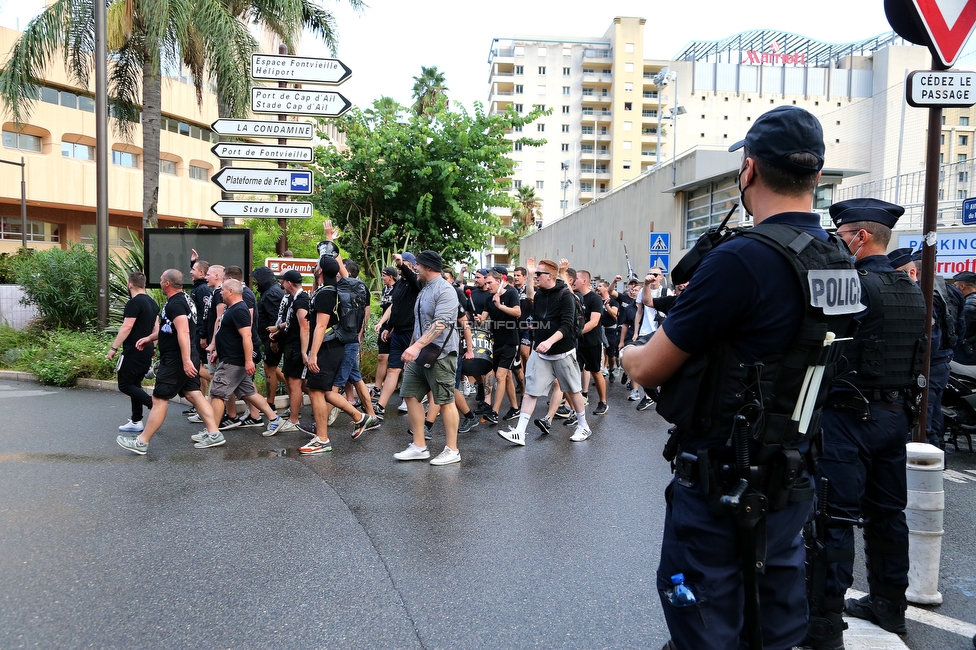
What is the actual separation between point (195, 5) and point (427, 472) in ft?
48.3

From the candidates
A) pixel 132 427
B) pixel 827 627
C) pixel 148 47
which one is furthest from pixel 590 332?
pixel 148 47

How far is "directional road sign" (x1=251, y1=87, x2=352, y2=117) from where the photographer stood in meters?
10.3

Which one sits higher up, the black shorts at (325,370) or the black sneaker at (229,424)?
the black shorts at (325,370)

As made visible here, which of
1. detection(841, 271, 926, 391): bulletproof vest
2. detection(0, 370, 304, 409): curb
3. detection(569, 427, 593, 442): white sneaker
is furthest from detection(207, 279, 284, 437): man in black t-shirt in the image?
detection(841, 271, 926, 391): bulletproof vest

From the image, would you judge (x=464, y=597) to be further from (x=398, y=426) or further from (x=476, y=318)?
(x=476, y=318)

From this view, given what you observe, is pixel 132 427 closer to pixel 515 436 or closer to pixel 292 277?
pixel 292 277

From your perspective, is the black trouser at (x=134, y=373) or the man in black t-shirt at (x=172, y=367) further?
the black trouser at (x=134, y=373)

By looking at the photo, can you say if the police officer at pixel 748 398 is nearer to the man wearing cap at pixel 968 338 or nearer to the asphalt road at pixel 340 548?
the asphalt road at pixel 340 548

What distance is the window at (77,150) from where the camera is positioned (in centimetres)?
3619

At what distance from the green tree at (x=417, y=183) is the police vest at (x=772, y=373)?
15.1m

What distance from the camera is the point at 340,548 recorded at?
455 cm

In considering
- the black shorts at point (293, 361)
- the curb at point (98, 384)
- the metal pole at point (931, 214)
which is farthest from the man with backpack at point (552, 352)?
the metal pole at point (931, 214)

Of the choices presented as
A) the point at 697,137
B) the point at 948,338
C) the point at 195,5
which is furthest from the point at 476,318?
the point at 697,137

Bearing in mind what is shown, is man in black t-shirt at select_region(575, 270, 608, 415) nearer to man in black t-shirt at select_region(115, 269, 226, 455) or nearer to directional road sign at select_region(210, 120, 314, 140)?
directional road sign at select_region(210, 120, 314, 140)
